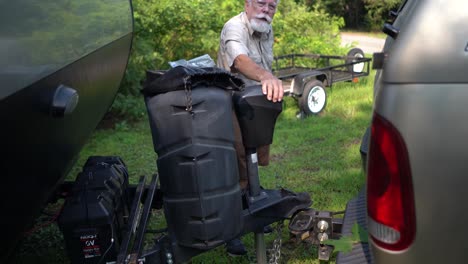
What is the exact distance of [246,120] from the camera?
9.08 feet

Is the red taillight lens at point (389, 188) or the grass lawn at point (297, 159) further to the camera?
the grass lawn at point (297, 159)

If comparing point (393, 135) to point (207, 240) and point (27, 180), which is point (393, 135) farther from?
point (27, 180)

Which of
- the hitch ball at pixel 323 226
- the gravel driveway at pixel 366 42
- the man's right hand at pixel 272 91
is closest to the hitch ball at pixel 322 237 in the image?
the hitch ball at pixel 323 226

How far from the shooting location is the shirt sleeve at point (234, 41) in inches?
136

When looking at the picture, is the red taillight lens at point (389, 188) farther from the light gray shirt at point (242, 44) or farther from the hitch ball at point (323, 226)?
the light gray shirt at point (242, 44)

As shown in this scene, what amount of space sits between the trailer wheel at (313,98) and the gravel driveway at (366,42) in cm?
757

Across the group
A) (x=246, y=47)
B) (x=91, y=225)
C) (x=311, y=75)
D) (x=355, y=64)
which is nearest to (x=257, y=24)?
(x=246, y=47)

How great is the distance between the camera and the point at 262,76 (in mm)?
3084

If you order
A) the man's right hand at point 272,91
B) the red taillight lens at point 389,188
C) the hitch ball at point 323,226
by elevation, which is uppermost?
the man's right hand at point 272,91

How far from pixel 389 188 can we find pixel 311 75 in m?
5.49

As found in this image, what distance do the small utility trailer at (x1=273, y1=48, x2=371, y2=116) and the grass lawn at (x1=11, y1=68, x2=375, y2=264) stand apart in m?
0.22

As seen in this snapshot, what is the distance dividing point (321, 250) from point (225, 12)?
5818mm

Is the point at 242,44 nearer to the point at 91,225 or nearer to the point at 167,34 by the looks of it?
the point at 91,225

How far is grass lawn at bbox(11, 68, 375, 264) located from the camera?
380 centimetres
